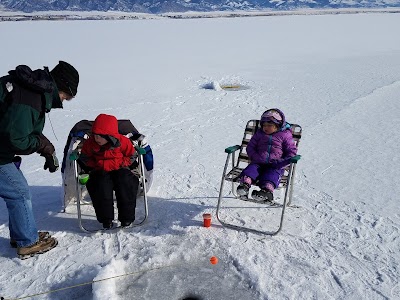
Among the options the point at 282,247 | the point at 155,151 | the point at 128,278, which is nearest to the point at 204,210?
the point at 282,247

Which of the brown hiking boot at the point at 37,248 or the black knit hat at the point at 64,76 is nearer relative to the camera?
the black knit hat at the point at 64,76

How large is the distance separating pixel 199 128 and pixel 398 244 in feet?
14.8

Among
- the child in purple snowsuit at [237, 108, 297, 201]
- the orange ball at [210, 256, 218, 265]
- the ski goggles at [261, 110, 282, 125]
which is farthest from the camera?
the ski goggles at [261, 110, 282, 125]

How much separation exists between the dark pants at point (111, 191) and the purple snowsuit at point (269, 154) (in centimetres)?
108

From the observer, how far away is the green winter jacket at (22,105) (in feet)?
9.70

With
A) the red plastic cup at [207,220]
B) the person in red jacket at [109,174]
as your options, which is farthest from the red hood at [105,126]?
the red plastic cup at [207,220]

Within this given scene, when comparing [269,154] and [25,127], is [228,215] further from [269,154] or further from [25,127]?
[25,127]

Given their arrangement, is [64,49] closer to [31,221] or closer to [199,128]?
[199,128]

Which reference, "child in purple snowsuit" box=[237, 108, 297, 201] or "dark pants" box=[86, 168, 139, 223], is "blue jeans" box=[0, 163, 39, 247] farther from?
"child in purple snowsuit" box=[237, 108, 297, 201]

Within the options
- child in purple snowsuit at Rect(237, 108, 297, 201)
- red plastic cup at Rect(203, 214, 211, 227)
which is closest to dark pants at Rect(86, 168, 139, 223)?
red plastic cup at Rect(203, 214, 211, 227)

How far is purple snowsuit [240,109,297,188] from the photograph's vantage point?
4.10m

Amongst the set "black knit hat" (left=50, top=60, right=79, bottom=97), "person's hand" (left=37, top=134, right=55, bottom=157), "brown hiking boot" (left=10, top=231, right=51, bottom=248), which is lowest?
"brown hiking boot" (left=10, top=231, right=51, bottom=248)

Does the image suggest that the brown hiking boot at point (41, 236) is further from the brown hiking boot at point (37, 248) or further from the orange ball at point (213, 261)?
the orange ball at point (213, 261)

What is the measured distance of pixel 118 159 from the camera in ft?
13.1
